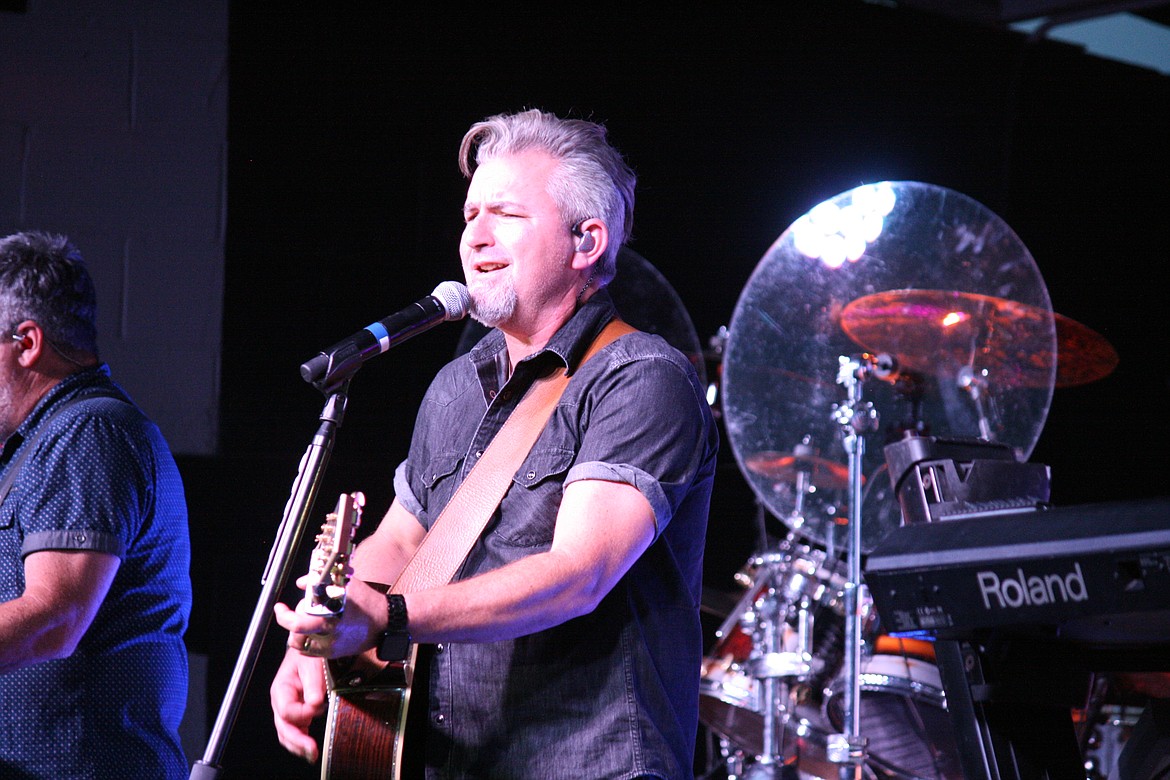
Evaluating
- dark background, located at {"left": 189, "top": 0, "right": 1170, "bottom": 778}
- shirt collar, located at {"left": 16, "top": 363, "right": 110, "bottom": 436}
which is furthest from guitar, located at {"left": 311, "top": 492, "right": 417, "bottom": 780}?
dark background, located at {"left": 189, "top": 0, "right": 1170, "bottom": 778}

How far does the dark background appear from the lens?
3.98m

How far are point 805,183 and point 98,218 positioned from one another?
2.75 m

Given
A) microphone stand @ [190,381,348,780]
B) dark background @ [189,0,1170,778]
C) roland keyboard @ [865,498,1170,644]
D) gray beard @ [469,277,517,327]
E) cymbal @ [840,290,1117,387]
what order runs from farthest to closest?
dark background @ [189,0,1170,778] → cymbal @ [840,290,1117,387] → gray beard @ [469,277,517,327] → microphone stand @ [190,381,348,780] → roland keyboard @ [865,498,1170,644]

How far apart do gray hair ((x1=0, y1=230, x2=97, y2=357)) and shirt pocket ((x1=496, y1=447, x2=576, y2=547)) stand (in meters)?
1.54

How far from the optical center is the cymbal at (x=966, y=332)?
3730 mm

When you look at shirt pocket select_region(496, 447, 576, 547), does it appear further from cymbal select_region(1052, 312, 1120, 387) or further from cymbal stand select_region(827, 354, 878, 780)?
cymbal select_region(1052, 312, 1120, 387)

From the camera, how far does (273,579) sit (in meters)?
1.73

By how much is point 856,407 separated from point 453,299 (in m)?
1.92

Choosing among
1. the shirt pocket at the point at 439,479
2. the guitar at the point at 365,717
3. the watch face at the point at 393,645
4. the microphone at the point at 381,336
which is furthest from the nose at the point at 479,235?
the watch face at the point at 393,645

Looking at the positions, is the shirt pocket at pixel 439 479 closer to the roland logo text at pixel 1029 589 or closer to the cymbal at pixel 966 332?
the roland logo text at pixel 1029 589

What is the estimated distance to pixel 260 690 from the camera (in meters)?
3.92

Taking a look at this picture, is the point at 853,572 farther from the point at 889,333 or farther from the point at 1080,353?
the point at 1080,353

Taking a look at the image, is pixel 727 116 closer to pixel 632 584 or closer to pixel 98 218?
pixel 98 218

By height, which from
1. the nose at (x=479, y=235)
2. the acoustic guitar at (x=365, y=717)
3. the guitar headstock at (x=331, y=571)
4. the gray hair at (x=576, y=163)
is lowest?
the acoustic guitar at (x=365, y=717)
